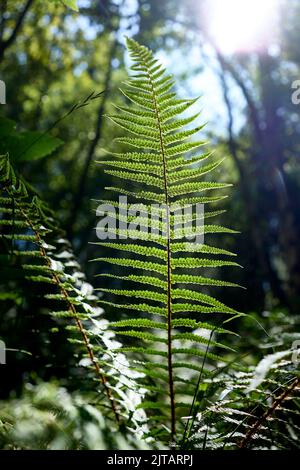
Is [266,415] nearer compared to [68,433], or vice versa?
[68,433]

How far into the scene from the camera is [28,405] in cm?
108

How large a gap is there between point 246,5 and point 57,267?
8.50 metres

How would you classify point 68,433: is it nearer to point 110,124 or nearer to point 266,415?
point 266,415

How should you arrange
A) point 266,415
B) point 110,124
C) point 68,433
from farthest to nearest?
point 110,124
point 266,415
point 68,433

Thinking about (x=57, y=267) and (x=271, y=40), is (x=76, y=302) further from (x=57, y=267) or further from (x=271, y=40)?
(x=271, y=40)

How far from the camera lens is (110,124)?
12.3 meters

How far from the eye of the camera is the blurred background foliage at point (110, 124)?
182 cm

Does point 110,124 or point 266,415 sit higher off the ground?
point 110,124

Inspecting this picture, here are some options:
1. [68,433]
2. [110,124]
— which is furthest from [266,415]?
[110,124]

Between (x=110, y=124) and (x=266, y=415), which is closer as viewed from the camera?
(x=266, y=415)

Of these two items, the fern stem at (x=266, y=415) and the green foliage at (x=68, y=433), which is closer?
the green foliage at (x=68, y=433)

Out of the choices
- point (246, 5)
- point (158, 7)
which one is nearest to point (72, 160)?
point (158, 7)

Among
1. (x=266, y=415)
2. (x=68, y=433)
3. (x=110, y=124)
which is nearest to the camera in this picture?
(x=68, y=433)

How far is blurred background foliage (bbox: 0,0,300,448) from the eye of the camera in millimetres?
1823
